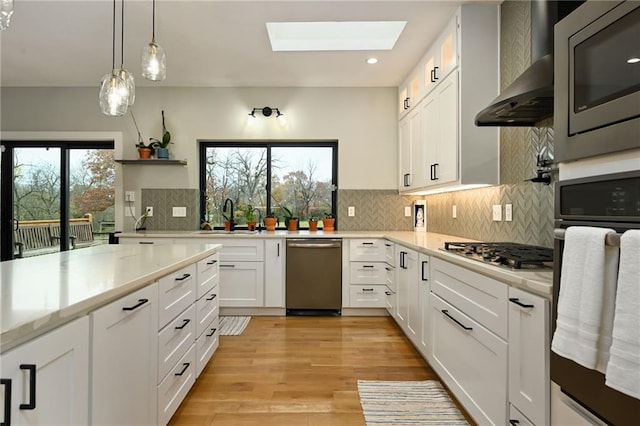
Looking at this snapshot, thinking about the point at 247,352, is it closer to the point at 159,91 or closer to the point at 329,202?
the point at 329,202

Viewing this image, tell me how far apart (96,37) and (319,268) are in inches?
114

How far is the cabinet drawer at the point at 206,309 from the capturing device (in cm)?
226

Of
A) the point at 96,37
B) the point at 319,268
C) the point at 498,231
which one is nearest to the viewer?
the point at 498,231

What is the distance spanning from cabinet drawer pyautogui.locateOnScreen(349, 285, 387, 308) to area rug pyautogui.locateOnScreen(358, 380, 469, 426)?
4.72 feet

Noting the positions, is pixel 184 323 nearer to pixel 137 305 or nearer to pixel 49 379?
pixel 137 305

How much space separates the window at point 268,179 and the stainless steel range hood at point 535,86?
2.52 m

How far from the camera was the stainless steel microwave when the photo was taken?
0.87m

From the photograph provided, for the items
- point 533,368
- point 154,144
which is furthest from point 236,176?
point 533,368

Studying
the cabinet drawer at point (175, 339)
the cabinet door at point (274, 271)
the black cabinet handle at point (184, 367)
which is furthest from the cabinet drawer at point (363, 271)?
the black cabinet handle at point (184, 367)

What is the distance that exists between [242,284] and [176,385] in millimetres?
1908

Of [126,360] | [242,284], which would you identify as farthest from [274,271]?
[126,360]

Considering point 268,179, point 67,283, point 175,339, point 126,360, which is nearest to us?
point 67,283

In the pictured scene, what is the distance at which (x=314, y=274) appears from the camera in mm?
3746

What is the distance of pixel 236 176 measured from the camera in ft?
14.6
